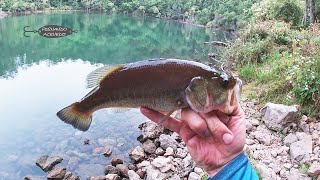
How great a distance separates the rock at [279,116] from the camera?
23.7ft

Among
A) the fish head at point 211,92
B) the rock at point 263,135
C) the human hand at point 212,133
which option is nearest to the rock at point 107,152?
the rock at point 263,135

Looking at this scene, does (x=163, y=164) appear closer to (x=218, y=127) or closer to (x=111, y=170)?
(x=111, y=170)

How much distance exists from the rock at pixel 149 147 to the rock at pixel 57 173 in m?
2.29

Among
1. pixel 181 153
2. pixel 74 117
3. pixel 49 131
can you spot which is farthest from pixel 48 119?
pixel 74 117

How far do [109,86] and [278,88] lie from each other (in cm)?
756

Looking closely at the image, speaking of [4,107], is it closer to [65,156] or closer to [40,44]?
[65,156]

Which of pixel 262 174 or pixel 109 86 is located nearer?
pixel 109 86

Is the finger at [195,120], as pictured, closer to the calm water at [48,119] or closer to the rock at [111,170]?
the rock at [111,170]

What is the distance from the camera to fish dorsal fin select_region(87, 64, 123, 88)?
6.64ft

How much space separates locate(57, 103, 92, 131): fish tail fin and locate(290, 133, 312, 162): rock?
5326 mm

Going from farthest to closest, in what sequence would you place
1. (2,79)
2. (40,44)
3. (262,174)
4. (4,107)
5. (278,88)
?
(40,44)
(2,79)
(4,107)
(278,88)
(262,174)

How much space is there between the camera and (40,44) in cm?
3067

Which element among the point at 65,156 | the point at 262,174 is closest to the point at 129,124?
the point at 65,156

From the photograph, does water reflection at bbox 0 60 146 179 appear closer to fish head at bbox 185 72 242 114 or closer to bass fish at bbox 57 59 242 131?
bass fish at bbox 57 59 242 131
